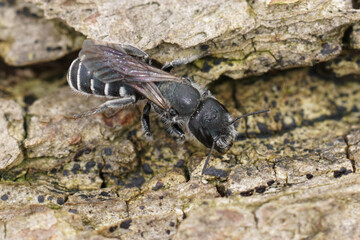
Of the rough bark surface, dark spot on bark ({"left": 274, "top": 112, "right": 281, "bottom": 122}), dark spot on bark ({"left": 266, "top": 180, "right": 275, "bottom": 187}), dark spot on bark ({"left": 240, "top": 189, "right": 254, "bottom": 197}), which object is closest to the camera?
→ the rough bark surface

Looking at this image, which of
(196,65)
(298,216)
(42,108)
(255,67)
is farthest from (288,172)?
(42,108)

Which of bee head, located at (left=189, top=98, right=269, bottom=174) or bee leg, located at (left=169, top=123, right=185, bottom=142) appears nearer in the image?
bee head, located at (left=189, top=98, right=269, bottom=174)

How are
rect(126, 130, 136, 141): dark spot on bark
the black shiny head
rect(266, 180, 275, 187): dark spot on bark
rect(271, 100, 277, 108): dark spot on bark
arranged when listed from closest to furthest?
1. rect(266, 180, 275, 187): dark spot on bark
2. the black shiny head
3. rect(126, 130, 136, 141): dark spot on bark
4. rect(271, 100, 277, 108): dark spot on bark

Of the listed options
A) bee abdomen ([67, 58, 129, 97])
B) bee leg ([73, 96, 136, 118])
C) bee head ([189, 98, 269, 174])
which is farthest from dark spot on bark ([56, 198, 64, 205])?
bee head ([189, 98, 269, 174])

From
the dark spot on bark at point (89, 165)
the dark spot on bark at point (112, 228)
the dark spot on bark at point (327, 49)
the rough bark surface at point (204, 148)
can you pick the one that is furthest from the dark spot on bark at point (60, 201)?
the dark spot on bark at point (327, 49)

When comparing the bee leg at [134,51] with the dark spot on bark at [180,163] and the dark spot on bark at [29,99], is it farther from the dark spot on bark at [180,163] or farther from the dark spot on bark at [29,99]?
the dark spot on bark at [29,99]

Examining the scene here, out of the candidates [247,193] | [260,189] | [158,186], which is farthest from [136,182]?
[260,189]

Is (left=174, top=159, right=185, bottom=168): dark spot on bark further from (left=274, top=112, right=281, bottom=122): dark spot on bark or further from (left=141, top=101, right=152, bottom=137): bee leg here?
(left=274, top=112, right=281, bottom=122): dark spot on bark
